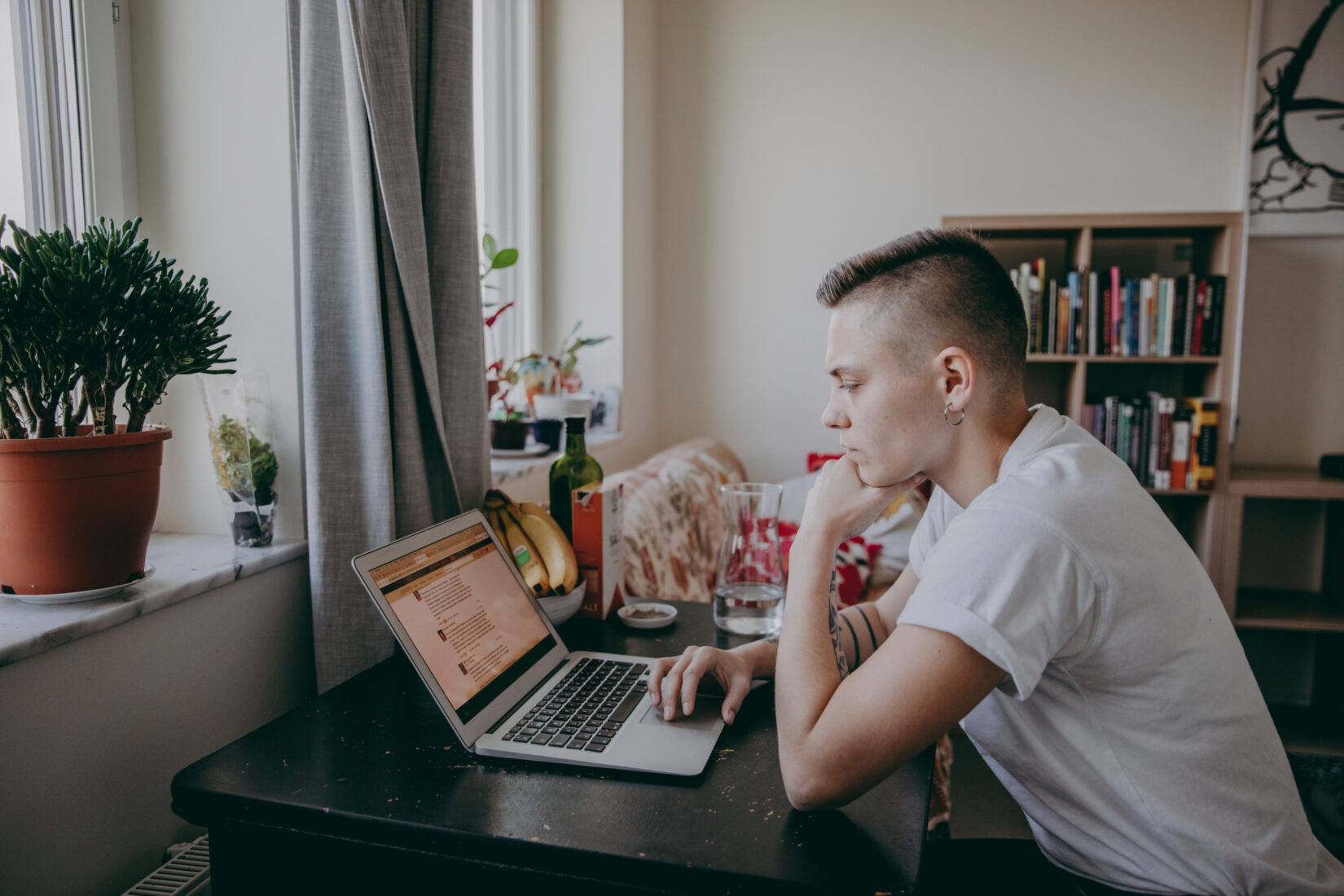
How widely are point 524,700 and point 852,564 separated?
5.92 ft

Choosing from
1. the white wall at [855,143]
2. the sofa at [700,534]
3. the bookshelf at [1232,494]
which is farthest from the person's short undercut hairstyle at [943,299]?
the white wall at [855,143]

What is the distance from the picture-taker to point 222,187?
124 cm

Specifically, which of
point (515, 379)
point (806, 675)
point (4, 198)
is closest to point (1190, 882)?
point (806, 675)

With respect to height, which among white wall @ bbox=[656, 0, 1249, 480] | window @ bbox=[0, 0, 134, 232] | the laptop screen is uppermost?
white wall @ bbox=[656, 0, 1249, 480]

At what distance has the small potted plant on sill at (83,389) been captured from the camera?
808 millimetres

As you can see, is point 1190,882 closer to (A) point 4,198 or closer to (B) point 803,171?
(A) point 4,198

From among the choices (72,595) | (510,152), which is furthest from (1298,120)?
(72,595)

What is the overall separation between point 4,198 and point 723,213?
8.43ft

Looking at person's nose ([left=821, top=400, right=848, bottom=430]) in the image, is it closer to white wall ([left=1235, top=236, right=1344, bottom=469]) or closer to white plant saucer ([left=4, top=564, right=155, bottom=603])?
white plant saucer ([left=4, top=564, right=155, bottom=603])

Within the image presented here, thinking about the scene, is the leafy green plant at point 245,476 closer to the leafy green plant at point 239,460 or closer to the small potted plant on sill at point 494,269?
the leafy green plant at point 239,460

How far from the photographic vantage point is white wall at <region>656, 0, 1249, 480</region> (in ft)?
9.72

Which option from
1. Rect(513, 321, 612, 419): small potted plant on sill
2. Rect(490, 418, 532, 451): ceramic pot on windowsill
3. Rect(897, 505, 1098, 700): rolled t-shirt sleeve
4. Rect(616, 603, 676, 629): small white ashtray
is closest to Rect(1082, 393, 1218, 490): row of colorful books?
A: Rect(513, 321, 612, 419): small potted plant on sill

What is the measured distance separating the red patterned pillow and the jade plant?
1.76 m

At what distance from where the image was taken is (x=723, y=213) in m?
3.36
